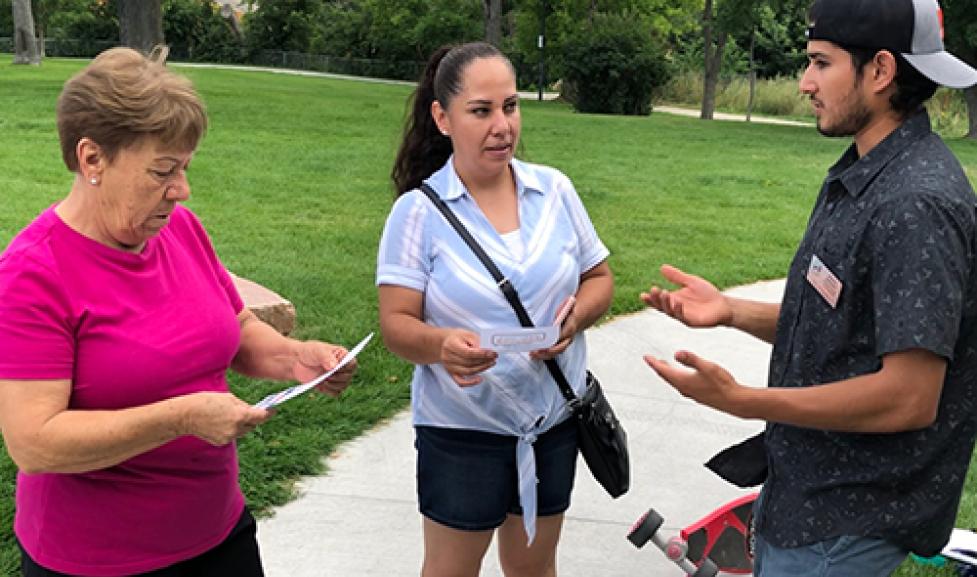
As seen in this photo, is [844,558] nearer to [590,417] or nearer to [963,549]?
[590,417]

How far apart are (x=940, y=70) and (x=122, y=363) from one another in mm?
1710

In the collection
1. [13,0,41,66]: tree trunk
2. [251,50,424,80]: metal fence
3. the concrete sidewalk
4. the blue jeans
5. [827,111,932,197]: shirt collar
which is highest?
[827,111,932,197]: shirt collar

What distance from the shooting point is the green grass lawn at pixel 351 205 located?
196 inches

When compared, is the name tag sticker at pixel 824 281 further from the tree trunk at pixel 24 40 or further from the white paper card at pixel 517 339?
the tree trunk at pixel 24 40

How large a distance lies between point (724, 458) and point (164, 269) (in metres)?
1.41

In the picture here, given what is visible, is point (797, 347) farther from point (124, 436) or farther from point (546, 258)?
point (124, 436)

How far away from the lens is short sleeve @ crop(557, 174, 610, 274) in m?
2.82

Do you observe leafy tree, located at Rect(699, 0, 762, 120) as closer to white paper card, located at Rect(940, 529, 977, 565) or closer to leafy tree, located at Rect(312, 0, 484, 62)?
leafy tree, located at Rect(312, 0, 484, 62)

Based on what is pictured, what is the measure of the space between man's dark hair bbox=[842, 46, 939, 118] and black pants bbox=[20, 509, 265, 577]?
5.67 ft

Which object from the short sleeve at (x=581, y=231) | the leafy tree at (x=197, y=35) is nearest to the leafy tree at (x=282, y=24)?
the leafy tree at (x=197, y=35)

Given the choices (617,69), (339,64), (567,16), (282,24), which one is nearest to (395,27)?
(339,64)

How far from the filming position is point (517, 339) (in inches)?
92.9

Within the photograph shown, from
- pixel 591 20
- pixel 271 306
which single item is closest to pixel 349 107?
pixel 591 20

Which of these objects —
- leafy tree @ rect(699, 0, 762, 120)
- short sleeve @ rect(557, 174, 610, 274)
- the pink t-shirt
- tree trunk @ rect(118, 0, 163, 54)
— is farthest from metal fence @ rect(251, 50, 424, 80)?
the pink t-shirt
